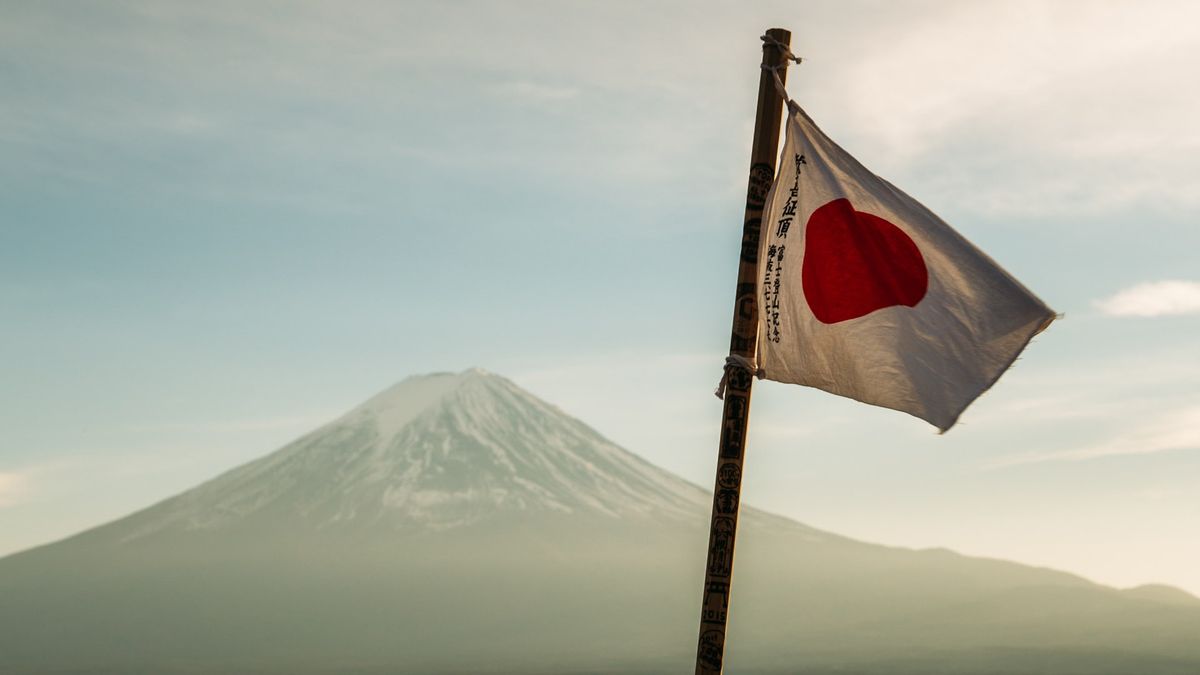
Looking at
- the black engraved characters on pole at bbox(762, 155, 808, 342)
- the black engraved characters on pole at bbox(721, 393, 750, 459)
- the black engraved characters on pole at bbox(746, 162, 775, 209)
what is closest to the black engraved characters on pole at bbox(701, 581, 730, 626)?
the black engraved characters on pole at bbox(721, 393, 750, 459)

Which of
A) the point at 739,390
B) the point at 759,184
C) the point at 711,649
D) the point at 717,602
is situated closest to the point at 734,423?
the point at 739,390

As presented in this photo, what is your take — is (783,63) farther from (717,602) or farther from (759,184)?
(717,602)

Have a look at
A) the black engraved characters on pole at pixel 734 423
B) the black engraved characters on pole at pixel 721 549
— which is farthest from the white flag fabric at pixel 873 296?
the black engraved characters on pole at pixel 721 549

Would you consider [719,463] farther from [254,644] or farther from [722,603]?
[254,644]

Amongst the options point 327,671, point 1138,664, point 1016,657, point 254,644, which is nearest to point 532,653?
point 327,671

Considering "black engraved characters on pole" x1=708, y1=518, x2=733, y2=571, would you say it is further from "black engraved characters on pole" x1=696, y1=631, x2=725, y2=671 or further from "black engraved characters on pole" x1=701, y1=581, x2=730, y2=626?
"black engraved characters on pole" x1=696, y1=631, x2=725, y2=671

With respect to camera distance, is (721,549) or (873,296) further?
(873,296)

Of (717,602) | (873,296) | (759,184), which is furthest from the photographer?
(873,296)
